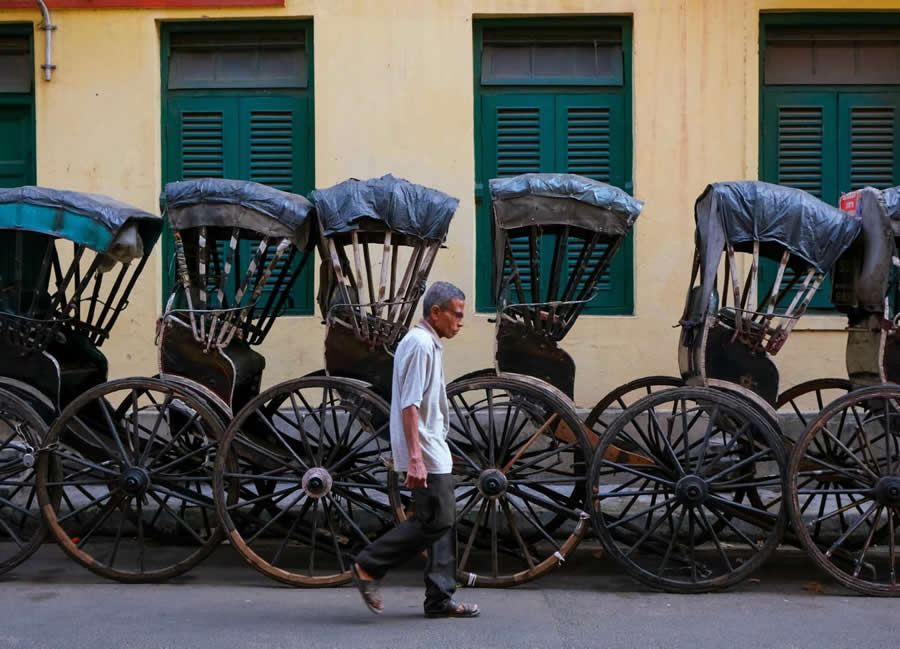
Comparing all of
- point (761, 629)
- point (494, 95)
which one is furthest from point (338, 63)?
point (761, 629)

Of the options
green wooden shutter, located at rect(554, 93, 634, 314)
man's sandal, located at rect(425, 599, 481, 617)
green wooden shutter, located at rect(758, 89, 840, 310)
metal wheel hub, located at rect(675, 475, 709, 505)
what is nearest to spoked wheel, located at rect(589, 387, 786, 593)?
metal wheel hub, located at rect(675, 475, 709, 505)

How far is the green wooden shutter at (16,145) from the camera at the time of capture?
967cm

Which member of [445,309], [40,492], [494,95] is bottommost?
[40,492]

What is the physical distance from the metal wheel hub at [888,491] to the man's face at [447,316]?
2.33 m

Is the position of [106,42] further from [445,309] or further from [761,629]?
[761,629]

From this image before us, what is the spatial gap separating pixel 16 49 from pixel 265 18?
2157mm

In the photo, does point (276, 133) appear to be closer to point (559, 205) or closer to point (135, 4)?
point (135, 4)

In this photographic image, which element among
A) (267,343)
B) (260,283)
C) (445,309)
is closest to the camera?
(445,309)

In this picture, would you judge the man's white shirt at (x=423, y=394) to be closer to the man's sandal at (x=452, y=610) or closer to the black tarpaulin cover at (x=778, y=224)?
the man's sandal at (x=452, y=610)

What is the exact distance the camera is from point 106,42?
30.9 feet

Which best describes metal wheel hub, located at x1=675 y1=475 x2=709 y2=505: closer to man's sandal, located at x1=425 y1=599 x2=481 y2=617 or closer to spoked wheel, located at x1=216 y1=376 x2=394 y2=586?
man's sandal, located at x1=425 y1=599 x2=481 y2=617

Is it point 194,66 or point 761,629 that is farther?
point 194,66

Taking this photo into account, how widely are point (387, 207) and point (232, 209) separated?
0.84 m

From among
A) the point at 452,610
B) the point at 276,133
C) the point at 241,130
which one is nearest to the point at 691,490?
the point at 452,610
